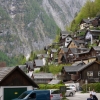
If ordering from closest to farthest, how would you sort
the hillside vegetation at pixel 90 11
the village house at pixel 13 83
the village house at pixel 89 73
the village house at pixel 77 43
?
the village house at pixel 13 83
the village house at pixel 89 73
the village house at pixel 77 43
the hillside vegetation at pixel 90 11

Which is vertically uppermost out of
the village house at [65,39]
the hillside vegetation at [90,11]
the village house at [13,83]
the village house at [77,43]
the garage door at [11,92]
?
the hillside vegetation at [90,11]

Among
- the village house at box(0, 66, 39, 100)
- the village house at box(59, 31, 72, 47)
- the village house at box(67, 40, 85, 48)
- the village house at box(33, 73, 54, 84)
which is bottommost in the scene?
the village house at box(0, 66, 39, 100)

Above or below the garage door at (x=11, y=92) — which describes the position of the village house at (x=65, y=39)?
above

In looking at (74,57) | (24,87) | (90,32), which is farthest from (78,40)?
(24,87)

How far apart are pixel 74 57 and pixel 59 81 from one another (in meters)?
26.3

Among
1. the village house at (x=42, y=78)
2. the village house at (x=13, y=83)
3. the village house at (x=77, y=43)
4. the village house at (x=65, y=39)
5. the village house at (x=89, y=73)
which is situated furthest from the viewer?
the village house at (x=65, y=39)

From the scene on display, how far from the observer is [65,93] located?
5428cm

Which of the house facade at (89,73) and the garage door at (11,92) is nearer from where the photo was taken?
the garage door at (11,92)

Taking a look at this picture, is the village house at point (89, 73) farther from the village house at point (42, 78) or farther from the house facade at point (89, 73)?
the village house at point (42, 78)

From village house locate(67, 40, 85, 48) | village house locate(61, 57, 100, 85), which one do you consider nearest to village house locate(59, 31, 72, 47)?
village house locate(67, 40, 85, 48)

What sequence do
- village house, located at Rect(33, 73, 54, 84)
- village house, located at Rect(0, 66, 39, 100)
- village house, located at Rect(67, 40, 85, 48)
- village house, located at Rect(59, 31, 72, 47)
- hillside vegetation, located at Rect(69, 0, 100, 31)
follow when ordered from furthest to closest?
hillside vegetation, located at Rect(69, 0, 100, 31) → village house, located at Rect(59, 31, 72, 47) → village house, located at Rect(67, 40, 85, 48) → village house, located at Rect(33, 73, 54, 84) → village house, located at Rect(0, 66, 39, 100)

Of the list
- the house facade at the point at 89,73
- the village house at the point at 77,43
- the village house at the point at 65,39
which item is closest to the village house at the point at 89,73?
the house facade at the point at 89,73

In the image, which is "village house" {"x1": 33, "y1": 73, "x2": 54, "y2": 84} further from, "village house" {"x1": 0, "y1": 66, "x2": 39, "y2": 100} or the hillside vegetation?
the hillside vegetation

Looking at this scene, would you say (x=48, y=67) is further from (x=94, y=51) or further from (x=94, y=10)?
(x=94, y=10)
